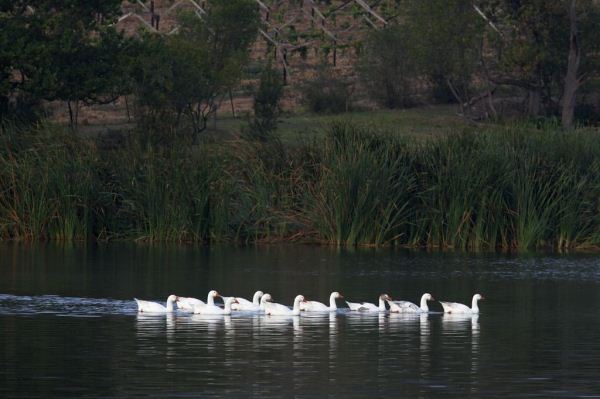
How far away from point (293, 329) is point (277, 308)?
153 cm

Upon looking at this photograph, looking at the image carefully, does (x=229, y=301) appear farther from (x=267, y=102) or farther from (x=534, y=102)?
(x=534, y=102)

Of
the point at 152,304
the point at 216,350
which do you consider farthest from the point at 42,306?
the point at 216,350

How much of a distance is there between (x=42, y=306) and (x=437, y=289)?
27.4 ft

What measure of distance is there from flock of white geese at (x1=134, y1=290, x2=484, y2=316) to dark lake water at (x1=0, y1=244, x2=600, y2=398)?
208mm

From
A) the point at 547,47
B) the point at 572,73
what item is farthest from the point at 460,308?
the point at 547,47

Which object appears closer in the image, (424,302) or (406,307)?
(406,307)

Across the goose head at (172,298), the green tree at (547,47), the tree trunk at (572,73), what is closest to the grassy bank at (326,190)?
the goose head at (172,298)

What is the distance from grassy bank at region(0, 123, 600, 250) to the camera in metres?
37.5

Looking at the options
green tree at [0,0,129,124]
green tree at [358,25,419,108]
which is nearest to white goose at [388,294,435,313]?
green tree at [0,0,129,124]

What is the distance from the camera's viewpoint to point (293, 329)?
24125 mm

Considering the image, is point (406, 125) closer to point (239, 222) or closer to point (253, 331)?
point (239, 222)

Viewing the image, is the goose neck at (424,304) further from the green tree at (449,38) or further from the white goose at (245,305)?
the green tree at (449,38)

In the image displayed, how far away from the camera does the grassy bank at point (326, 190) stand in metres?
37.5

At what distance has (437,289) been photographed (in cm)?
3022
